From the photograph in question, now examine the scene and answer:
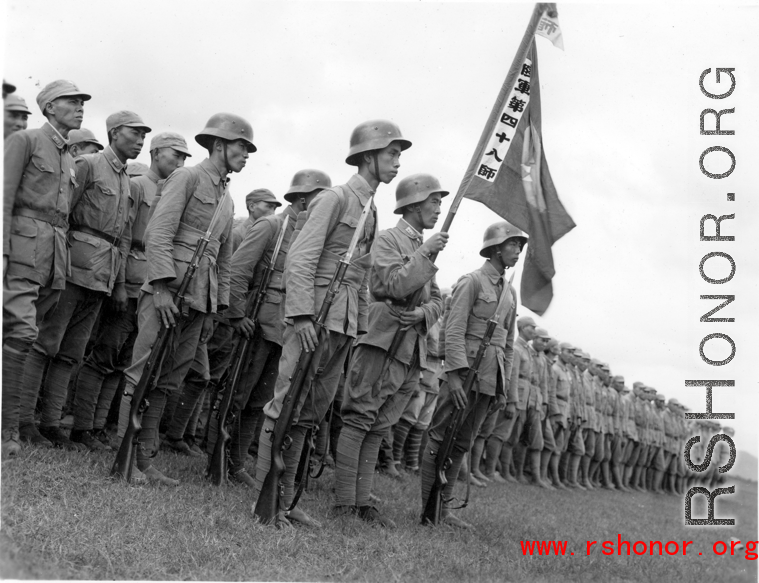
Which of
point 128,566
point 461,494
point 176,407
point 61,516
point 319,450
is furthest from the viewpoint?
point 461,494

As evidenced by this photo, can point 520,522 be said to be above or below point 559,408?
below

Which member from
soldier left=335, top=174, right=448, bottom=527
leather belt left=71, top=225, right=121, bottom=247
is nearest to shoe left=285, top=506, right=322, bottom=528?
soldier left=335, top=174, right=448, bottom=527

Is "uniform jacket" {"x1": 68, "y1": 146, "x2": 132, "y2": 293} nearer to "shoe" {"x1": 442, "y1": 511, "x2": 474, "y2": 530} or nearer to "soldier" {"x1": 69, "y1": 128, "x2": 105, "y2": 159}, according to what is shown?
"soldier" {"x1": 69, "y1": 128, "x2": 105, "y2": 159}

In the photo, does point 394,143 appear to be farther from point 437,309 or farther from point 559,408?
point 559,408

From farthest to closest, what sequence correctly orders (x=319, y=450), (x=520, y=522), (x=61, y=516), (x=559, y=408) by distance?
(x=559, y=408) → (x=319, y=450) → (x=520, y=522) → (x=61, y=516)

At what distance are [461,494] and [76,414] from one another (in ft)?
17.4

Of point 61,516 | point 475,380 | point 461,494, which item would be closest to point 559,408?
point 461,494

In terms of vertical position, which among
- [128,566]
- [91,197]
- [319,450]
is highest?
[91,197]

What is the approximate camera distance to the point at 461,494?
10680 millimetres

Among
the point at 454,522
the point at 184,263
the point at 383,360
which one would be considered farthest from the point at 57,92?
the point at 454,522

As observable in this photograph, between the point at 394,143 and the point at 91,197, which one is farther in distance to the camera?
the point at 91,197

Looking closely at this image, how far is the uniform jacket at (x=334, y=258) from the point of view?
5605 mm

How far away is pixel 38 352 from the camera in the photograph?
20.8ft

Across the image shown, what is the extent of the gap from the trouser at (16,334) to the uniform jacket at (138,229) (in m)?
1.18
